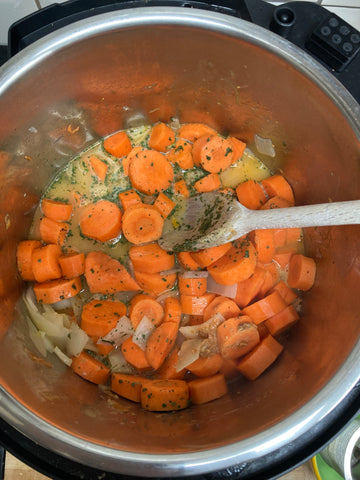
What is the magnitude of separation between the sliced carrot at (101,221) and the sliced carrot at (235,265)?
44cm

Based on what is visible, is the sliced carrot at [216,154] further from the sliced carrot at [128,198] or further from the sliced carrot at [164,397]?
the sliced carrot at [164,397]

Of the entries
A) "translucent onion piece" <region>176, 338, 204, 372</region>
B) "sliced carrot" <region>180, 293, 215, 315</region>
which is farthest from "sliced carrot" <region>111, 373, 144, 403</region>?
"sliced carrot" <region>180, 293, 215, 315</region>

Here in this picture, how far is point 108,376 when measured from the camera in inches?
64.4

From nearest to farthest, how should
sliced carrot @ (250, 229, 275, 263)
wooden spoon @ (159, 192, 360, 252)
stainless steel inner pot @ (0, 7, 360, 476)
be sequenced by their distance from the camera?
stainless steel inner pot @ (0, 7, 360, 476)
wooden spoon @ (159, 192, 360, 252)
sliced carrot @ (250, 229, 275, 263)

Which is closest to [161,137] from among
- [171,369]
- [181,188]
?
[181,188]

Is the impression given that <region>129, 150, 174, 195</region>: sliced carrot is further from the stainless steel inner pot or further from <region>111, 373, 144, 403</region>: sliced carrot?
<region>111, 373, 144, 403</region>: sliced carrot

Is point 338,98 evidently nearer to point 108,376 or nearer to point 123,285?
point 123,285

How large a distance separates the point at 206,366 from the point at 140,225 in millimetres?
621

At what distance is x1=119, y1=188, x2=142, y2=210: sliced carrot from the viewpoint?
1.82 metres

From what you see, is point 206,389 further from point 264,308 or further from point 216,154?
point 216,154

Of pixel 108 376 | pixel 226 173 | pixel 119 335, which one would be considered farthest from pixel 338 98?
pixel 108 376

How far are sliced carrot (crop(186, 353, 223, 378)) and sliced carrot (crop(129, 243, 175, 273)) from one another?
0.39m

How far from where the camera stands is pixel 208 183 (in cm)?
185

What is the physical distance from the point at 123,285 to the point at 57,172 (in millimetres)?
586
